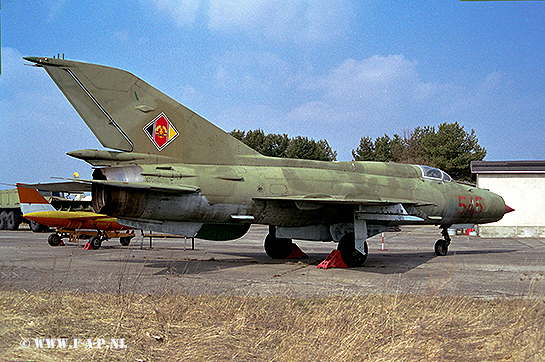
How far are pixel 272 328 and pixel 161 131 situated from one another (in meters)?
6.15

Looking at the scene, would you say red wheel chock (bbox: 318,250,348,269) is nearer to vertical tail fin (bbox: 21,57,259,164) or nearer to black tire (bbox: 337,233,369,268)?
black tire (bbox: 337,233,369,268)

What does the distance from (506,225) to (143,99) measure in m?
25.4

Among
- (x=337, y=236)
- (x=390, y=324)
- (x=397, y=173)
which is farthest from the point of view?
(x=397, y=173)

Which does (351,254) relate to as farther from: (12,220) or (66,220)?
(12,220)

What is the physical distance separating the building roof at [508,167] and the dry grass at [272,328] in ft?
78.1

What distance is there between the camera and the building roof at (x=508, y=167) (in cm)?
2705

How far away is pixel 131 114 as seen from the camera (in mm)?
9367

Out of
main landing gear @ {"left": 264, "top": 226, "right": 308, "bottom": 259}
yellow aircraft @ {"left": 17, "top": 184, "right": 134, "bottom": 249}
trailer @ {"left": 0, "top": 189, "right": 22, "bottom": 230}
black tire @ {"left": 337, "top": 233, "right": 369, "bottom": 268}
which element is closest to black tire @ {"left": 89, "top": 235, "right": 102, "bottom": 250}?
yellow aircraft @ {"left": 17, "top": 184, "right": 134, "bottom": 249}

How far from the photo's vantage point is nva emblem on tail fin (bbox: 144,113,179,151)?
949 centimetres

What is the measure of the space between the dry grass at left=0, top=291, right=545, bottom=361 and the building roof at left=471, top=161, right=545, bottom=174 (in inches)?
937

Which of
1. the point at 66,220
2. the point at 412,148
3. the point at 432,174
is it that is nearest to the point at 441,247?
the point at 432,174

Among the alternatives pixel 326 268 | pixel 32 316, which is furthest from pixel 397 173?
pixel 32 316

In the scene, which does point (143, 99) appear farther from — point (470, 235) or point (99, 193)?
point (470, 235)

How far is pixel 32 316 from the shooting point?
4871 millimetres
